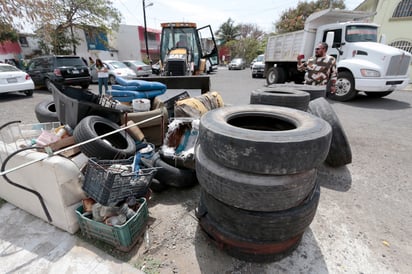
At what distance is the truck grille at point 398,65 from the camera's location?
612 centimetres

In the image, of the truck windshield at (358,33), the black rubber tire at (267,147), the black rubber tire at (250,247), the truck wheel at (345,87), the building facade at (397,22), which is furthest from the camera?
the building facade at (397,22)

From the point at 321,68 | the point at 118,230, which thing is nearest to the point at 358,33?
the point at 321,68

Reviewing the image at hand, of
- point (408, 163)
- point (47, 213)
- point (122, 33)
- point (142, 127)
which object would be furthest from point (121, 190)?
point (122, 33)

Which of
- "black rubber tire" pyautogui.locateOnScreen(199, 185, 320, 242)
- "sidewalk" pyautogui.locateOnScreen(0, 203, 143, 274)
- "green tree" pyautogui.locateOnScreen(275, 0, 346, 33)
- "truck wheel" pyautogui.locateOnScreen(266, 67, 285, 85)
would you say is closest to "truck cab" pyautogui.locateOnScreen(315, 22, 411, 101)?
"truck wheel" pyautogui.locateOnScreen(266, 67, 285, 85)

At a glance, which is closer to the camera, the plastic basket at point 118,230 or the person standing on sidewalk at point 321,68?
the plastic basket at point 118,230

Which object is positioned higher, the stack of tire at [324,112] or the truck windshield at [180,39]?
the truck windshield at [180,39]

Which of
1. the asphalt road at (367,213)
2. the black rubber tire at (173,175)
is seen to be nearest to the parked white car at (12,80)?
the black rubber tire at (173,175)

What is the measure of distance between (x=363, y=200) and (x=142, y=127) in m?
3.12

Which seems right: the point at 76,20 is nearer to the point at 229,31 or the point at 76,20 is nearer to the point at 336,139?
the point at 336,139

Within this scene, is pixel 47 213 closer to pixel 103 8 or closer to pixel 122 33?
pixel 103 8

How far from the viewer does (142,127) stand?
320 cm

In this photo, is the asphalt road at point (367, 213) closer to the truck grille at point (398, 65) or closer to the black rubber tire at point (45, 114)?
the truck grille at point (398, 65)

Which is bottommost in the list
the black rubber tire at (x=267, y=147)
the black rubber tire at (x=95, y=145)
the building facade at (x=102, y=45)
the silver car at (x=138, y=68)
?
the black rubber tire at (x=95, y=145)

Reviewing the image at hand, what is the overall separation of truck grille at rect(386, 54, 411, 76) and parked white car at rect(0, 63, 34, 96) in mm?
12640
